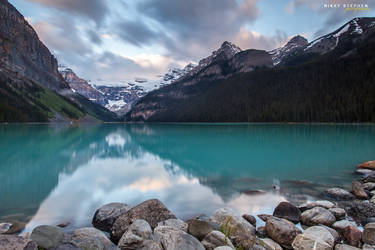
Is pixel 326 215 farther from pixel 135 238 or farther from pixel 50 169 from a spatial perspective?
pixel 50 169

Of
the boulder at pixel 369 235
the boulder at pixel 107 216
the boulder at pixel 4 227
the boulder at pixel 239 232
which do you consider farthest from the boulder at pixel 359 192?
the boulder at pixel 4 227

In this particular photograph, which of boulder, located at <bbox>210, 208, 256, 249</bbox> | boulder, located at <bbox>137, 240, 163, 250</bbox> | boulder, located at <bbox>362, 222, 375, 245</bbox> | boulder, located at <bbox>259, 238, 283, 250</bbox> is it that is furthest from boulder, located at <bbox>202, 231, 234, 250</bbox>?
boulder, located at <bbox>362, 222, 375, 245</bbox>

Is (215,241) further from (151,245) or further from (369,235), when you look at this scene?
(369,235)

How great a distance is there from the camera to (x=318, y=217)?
24.6 ft

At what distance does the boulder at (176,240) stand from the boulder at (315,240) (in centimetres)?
259

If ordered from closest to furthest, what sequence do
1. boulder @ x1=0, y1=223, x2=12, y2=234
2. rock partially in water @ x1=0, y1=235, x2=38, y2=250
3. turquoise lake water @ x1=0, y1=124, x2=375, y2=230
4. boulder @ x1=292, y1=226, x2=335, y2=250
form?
rock partially in water @ x1=0, y1=235, x2=38, y2=250, boulder @ x1=292, y1=226, x2=335, y2=250, boulder @ x1=0, y1=223, x2=12, y2=234, turquoise lake water @ x1=0, y1=124, x2=375, y2=230

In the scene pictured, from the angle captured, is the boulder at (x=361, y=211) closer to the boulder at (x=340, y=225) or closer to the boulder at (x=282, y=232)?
the boulder at (x=340, y=225)

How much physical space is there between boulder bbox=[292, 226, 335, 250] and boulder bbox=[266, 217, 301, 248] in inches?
12.0

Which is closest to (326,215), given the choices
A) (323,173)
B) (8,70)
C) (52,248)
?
(52,248)

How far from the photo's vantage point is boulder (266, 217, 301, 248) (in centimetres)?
630

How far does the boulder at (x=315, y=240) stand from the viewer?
561 cm

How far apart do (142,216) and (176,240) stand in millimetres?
2134

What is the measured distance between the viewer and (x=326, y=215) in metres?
7.50

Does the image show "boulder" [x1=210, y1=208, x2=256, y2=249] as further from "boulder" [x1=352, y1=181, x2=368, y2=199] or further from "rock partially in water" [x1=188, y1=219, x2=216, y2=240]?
"boulder" [x1=352, y1=181, x2=368, y2=199]
